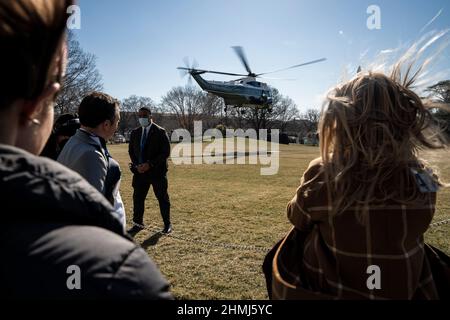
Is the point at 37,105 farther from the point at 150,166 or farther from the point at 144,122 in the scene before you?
the point at 144,122

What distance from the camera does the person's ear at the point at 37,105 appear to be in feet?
2.87

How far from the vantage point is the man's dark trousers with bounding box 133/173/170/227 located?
6812mm

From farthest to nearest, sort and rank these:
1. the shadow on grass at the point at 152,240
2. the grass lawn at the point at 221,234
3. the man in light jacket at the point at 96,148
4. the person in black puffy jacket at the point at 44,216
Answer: the shadow on grass at the point at 152,240, the grass lawn at the point at 221,234, the man in light jacket at the point at 96,148, the person in black puffy jacket at the point at 44,216

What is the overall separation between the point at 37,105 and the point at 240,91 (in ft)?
124

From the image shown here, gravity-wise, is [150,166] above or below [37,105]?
below

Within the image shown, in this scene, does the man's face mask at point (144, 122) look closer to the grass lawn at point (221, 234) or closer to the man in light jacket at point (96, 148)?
the grass lawn at point (221, 234)

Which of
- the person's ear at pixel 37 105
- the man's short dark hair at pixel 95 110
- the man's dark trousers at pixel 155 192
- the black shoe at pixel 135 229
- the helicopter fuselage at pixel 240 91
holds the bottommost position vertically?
the black shoe at pixel 135 229

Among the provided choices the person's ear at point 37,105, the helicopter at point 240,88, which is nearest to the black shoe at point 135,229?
the person's ear at point 37,105

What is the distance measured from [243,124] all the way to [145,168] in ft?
283

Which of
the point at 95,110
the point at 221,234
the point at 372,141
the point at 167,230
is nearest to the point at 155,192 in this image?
the point at 167,230

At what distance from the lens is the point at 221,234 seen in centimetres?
681

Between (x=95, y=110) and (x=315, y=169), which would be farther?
(x=95, y=110)

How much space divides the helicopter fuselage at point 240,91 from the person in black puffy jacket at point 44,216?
1402 inches

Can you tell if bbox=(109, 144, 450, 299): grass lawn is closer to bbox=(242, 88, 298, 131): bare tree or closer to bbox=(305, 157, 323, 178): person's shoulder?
bbox=(305, 157, 323, 178): person's shoulder
